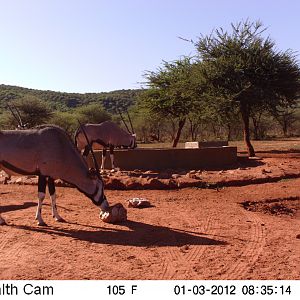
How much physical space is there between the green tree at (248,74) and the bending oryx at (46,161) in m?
14.0

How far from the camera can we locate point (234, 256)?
7.46 m

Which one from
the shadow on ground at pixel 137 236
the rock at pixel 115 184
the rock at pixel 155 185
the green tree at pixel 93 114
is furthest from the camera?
the green tree at pixel 93 114

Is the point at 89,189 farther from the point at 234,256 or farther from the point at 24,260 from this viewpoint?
the point at 234,256

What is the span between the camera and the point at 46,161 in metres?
9.93

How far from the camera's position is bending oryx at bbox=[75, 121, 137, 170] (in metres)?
18.7

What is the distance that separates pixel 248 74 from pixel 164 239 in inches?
655

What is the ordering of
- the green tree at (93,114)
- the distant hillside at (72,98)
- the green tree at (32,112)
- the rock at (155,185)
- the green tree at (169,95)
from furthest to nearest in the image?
the distant hillside at (72,98) → the green tree at (93,114) → the green tree at (32,112) → the green tree at (169,95) → the rock at (155,185)

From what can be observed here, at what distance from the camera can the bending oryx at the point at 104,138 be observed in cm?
1868

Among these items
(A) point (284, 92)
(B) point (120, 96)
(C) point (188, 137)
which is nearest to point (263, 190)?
(A) point (284, 92)

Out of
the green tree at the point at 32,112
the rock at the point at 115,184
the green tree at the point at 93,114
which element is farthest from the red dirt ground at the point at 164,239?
the green tree at the point at 93,114

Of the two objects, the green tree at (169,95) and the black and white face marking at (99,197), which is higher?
the green tree at (169,95)

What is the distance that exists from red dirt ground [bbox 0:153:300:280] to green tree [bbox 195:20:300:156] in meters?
9.82

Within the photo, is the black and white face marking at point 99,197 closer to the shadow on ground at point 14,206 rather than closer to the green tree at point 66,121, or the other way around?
the shadow on ground at point 14,206

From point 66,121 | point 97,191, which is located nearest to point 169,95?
point 97,191
